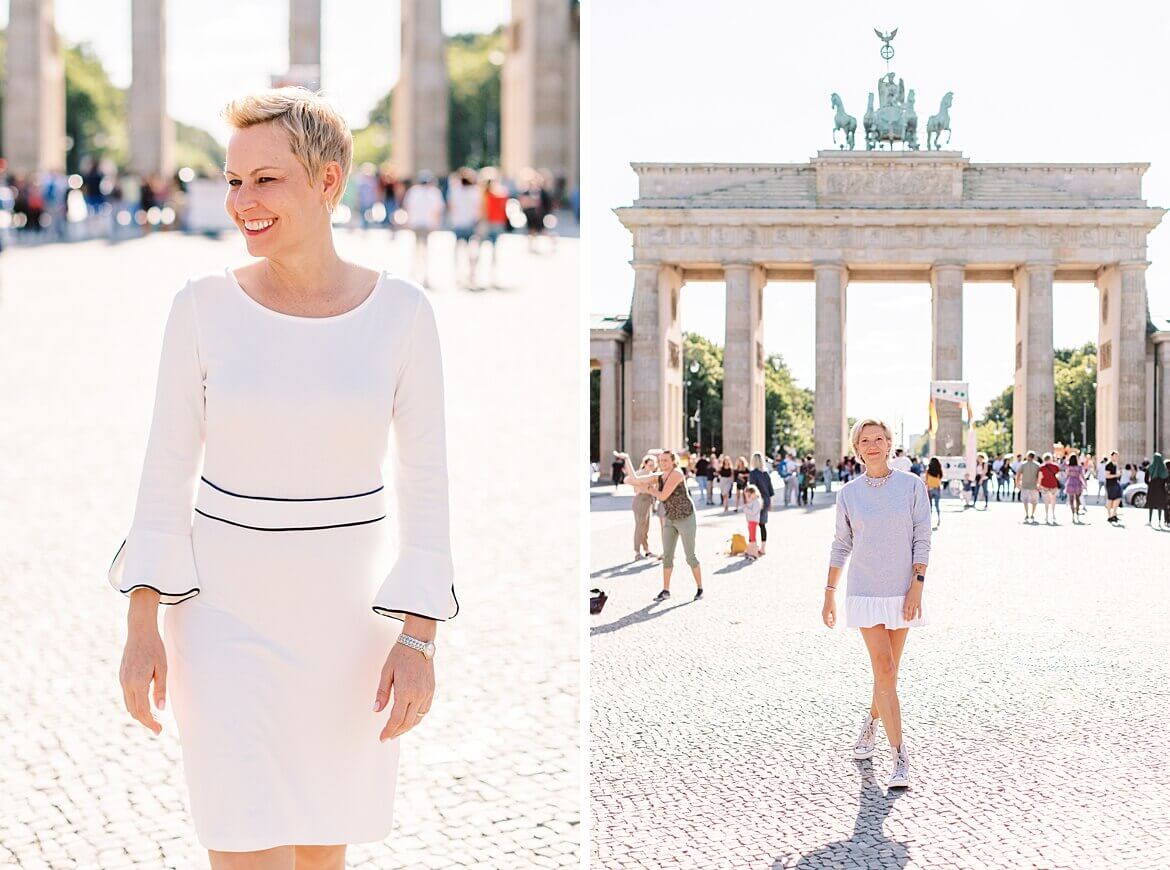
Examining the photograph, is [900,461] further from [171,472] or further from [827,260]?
[827,260]

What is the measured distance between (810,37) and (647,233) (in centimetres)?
4504

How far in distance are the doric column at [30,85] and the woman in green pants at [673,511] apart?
47607 millimetres

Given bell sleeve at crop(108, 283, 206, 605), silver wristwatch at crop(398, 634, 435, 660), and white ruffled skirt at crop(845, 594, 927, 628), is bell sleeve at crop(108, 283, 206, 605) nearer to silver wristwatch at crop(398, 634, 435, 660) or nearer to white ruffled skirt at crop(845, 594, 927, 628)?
silver wristwatch at crop(398, 634, 435, 660)

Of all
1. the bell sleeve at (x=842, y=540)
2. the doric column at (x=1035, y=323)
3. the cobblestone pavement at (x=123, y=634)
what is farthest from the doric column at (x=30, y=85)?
the bell sleeve at (x=842, y=540)

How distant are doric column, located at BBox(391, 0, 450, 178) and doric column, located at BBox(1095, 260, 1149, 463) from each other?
37277 mm

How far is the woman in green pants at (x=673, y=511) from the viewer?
420 inches

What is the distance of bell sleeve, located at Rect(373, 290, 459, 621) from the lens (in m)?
3.70

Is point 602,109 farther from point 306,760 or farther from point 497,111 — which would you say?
point 497,111

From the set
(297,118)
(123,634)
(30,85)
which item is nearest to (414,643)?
(297,118)

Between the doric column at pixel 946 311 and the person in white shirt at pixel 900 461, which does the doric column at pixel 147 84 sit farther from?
the person in white shirt at pixel 900 461

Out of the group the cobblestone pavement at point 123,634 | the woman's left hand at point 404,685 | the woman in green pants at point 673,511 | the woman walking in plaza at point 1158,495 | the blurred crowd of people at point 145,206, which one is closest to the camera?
the woman's left hand at point 404,685

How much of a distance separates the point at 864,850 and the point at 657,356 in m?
36.8

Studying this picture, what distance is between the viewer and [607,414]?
46719 mm

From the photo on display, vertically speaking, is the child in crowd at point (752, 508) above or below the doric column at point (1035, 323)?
below
